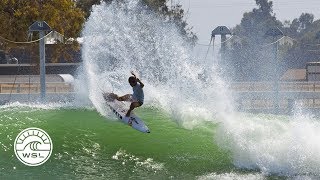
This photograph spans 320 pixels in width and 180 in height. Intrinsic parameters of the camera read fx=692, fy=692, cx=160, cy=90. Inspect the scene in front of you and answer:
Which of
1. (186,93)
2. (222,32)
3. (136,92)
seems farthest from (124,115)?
(222,32)

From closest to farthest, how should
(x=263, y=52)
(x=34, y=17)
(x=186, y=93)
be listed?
(x=186, y=93), (x=34, y=17), (x=263, y=52)

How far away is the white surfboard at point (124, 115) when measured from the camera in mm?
16938

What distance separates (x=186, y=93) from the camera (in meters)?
23.0

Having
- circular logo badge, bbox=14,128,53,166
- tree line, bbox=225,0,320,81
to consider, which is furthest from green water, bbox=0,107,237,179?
tree line, bbox=225,0,320,81

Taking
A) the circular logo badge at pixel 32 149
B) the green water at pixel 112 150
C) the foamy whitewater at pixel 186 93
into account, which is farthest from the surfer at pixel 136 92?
the circular logo badge at pixel 32 149

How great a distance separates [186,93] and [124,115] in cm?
573

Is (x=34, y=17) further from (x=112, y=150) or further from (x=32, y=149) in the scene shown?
(x=32, y=149)

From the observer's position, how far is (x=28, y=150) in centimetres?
1466

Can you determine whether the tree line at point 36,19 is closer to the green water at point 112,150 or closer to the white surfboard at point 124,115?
the green water at point 112,150

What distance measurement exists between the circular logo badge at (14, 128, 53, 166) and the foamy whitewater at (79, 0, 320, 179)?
4.19 m

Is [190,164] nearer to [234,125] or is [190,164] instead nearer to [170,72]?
A: [234,125]

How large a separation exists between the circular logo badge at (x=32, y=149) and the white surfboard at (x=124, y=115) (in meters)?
2.21

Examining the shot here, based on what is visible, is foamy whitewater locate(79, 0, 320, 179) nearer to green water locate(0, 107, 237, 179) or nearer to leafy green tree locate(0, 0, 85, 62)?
green water locate(0, 107, 237, 179)

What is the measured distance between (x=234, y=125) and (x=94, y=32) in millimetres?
12529
